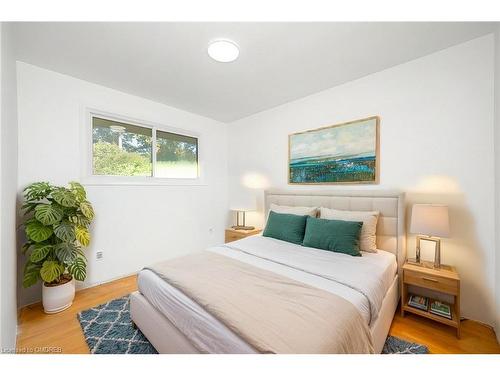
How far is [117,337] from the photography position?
5.13 ft

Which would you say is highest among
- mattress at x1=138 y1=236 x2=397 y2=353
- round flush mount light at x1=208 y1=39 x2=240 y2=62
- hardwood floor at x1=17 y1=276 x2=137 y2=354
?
round flush mount light at x1=208 y1=39 x2=240 y2=62

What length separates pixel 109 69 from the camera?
2.13 meters

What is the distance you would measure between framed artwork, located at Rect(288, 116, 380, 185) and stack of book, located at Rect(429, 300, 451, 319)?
1.22m

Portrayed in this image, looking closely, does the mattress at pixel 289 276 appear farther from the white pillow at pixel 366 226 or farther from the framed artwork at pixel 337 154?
the framed artwork at pixel 337 154

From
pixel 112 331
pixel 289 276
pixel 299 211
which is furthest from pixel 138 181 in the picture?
pixel 289 276

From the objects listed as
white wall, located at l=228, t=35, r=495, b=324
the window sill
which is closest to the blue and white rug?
the window sill

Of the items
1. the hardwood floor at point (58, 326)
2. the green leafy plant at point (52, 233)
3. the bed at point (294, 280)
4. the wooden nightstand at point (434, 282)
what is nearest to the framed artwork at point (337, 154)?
the bed at point (294, 280)

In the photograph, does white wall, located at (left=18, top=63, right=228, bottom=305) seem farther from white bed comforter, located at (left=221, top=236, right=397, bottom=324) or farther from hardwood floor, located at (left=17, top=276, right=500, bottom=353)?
white bed comforter, located at (left=221, top=236, right=397, bottom=324)

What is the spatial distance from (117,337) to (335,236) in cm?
203

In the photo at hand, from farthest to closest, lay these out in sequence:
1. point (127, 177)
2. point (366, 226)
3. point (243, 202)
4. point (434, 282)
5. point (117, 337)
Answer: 1. point (243, 202)
2. point (127, 177)
3. point (366, 226)
4. point (434, 282)
5. point (117, 337)

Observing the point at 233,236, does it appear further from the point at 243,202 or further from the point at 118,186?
the point at 118,186

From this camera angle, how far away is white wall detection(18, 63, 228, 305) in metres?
2.07
